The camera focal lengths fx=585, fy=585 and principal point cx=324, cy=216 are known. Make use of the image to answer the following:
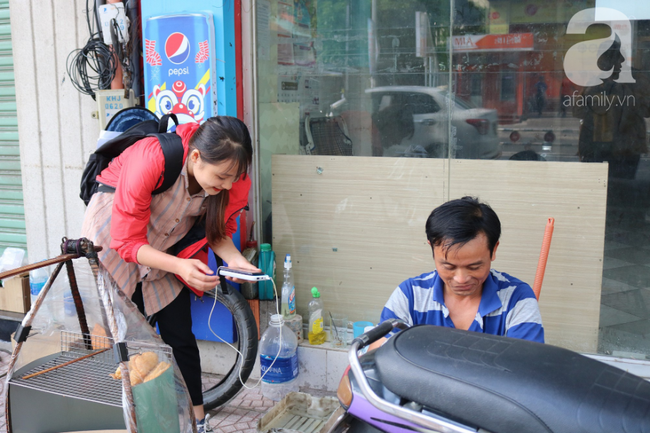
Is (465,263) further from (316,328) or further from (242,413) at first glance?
(242,413)

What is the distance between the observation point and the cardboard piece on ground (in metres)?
4.28

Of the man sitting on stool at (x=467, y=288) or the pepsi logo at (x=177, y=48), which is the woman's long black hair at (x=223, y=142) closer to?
the man sitting on stool at (x=467, y=288)

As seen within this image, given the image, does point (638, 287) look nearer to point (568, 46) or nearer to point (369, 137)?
point (568, 46)

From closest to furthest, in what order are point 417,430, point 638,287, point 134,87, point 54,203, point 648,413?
point 648,413
point 417,430
point 638,287
point 134,87
point 54,203

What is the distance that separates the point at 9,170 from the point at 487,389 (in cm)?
479

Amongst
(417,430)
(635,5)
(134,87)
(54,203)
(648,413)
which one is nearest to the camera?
(648,413)

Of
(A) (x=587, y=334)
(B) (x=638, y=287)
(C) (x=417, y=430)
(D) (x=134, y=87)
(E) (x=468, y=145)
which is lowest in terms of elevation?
(A) (x=587, y=334)

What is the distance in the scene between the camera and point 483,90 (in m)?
3.31

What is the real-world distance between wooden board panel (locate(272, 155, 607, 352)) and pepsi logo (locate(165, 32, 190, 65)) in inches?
32.7

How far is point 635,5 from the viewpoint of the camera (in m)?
2.99

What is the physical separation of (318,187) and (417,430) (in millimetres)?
2575

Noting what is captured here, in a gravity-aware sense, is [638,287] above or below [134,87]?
below

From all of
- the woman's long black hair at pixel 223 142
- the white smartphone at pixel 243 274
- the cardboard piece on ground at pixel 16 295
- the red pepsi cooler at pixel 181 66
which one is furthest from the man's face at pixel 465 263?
the cardboard piece on ground at pixel 16 295

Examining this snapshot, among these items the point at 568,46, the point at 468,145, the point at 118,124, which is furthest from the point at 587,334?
the point at 118,124
